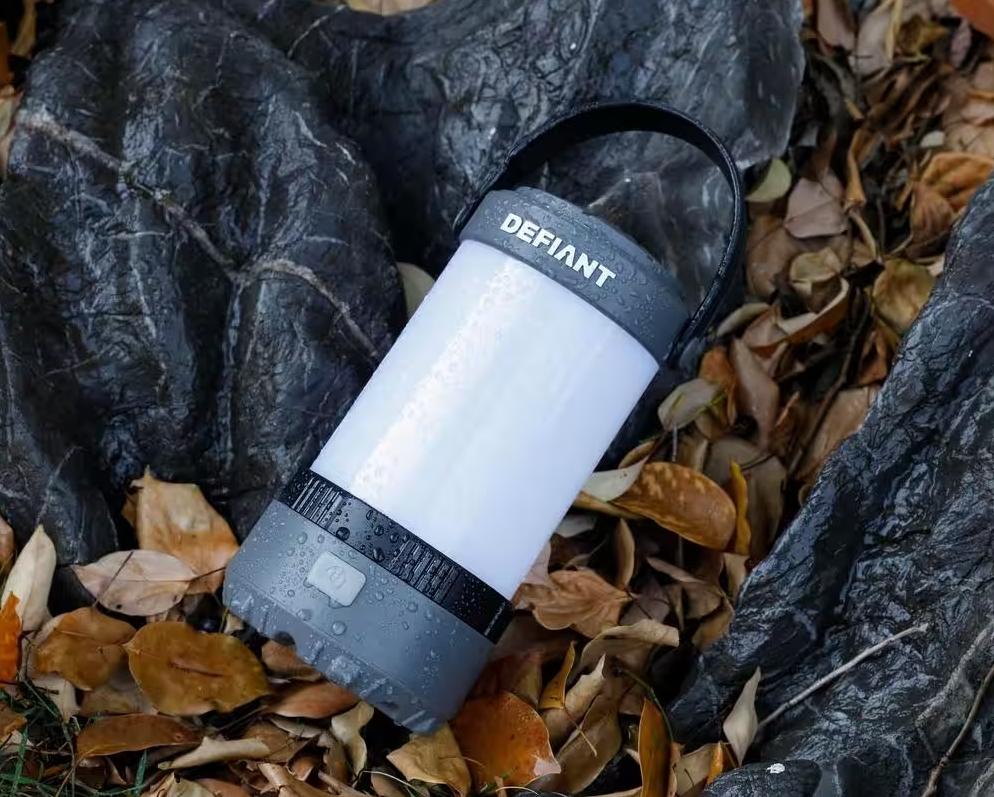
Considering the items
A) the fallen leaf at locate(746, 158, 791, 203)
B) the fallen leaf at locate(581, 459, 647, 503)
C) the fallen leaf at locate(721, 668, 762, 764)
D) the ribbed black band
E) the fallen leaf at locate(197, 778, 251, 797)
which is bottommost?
the fallen leaf at locate(197, 778, 251, 797)

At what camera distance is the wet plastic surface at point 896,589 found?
4.79 ft

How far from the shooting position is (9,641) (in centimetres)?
164

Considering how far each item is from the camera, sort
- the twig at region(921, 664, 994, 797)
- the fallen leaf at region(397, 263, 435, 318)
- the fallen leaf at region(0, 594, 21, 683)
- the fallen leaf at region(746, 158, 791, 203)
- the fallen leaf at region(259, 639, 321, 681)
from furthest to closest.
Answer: the fallen leaf at region(746, 158, 791, 203), the fallen leaf at region(397, 263, 435, 318), the fallen leaf at region(259, 639, 321, 681), the fallen leaf at region(0, 594, 21, 683), the twig at region(921, 664, 994, 797)

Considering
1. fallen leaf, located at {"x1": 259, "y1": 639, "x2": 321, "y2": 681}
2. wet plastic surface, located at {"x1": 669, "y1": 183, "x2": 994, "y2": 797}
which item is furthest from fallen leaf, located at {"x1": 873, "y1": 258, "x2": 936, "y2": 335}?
fallen leaf, located at {"x1": 259, "y1": 639, "x2": 321, "y2": 681}

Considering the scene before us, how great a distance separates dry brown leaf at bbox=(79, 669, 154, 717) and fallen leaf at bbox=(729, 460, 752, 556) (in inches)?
40.6

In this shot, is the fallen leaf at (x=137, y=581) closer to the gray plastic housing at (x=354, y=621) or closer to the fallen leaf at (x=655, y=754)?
the gray plastic housing at (x=354, y=621)

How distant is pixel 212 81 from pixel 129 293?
0.42 m

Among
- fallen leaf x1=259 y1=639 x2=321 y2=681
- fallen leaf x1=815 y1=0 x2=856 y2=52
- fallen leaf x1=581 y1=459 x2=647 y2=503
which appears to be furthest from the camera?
fallen leaf x1=815 y1=0 x2=856 y2=52

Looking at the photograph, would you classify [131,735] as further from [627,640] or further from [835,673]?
[835,673]

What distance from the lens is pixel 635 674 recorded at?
5.80 ft

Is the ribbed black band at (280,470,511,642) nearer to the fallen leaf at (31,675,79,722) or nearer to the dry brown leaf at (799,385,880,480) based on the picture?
the fallen leaf at (31,675,79,722)

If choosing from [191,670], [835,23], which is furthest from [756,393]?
[191,670]

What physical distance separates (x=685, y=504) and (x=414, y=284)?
0.66 metres

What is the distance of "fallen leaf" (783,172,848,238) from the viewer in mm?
2174
